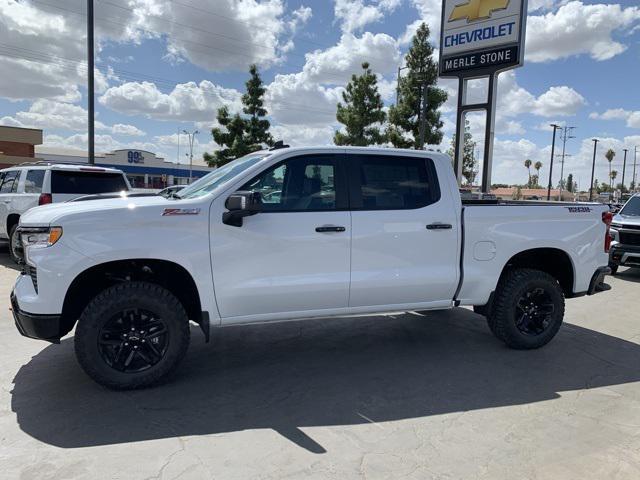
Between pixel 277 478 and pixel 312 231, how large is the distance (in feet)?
6.59

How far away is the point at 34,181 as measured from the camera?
376 inches

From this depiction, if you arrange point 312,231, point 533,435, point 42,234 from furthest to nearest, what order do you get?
point 312,231, point 42,234, point 533,435

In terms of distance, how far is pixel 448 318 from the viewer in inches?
262

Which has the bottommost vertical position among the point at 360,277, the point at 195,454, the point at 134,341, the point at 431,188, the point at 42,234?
the point at 195,454

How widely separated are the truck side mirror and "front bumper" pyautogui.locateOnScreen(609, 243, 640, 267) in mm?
8888

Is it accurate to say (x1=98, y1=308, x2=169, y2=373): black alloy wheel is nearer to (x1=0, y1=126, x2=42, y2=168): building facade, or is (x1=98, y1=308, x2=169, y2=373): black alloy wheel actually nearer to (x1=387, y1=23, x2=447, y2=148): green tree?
(x1=387, y1=23, x2=447, y2=148): green tree

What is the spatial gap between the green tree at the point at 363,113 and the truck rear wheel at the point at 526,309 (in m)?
19.9

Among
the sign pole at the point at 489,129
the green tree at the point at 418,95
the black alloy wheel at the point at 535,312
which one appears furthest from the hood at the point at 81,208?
the green tree at the point at 418,95

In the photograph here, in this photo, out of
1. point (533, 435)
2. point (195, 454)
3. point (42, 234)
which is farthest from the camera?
point (42, 234)

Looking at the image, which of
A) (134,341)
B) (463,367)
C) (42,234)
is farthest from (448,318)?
(42,234)

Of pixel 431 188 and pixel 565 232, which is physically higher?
pixel 431 188

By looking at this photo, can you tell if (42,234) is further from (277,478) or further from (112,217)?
(277,478)

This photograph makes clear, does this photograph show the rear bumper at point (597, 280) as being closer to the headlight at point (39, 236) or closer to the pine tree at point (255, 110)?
the headlight at point (39, 236)

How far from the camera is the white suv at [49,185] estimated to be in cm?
925
